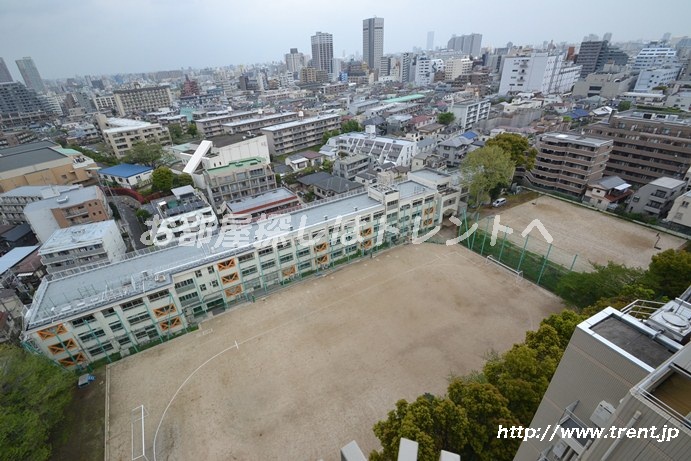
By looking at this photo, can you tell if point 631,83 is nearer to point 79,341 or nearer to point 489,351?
point 489,351

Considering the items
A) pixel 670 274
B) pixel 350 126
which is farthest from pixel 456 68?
pixel 670 274

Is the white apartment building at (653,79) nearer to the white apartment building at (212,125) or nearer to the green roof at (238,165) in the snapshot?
the green roof at (238,165)

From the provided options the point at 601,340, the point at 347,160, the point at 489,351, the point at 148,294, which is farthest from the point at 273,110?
the point at 601,340

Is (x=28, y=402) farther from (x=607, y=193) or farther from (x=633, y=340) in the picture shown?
(x=607, y=193)

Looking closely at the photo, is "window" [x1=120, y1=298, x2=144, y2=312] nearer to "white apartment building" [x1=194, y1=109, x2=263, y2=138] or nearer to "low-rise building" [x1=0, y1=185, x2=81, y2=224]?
"low-rise building" [x1=0, y1=185, x2=81, y2=224]

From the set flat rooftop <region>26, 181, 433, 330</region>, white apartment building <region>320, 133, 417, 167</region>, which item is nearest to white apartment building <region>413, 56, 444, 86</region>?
white apartment building <region>320, 133, 417, 167</region>

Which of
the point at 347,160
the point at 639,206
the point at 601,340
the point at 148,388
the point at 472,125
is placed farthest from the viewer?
the point at 472,125
